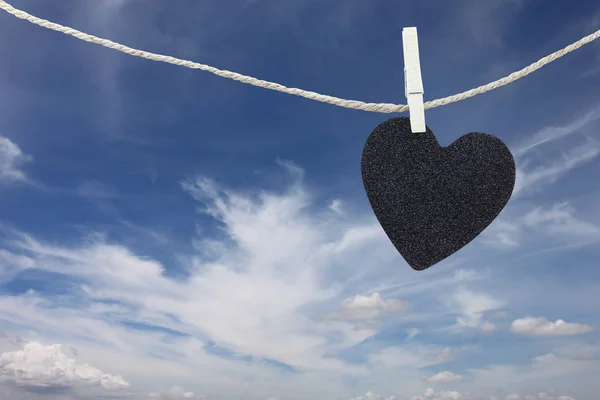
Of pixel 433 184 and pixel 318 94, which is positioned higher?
pixel 318 94

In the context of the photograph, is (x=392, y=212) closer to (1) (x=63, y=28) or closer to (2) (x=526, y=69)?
(2) (x=526, y=69)

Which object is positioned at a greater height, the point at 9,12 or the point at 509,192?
the point at 9,12

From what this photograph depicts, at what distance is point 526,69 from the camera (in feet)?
8.87

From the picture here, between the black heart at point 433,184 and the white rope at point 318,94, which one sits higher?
the white rope at point 318,94

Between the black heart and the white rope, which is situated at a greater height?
the white rope

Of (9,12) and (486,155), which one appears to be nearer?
(486,155)

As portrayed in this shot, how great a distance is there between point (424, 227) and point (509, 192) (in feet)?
1.42

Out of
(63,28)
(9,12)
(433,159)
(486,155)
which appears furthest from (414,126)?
(9,12)

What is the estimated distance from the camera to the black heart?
8.64 ft

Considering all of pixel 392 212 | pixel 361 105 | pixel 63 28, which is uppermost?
pixel 63 28

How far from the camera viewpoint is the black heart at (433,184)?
8.64 feet

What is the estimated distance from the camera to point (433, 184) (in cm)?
265

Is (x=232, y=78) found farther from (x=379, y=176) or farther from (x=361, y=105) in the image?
(x=379, y=176)

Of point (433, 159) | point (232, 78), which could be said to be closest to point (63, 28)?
point (232, 78)
